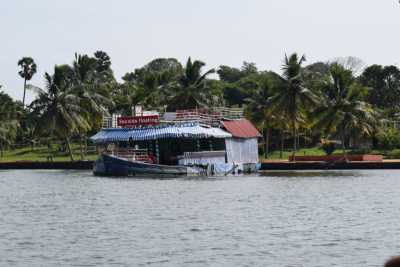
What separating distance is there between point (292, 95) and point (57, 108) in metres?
22.5

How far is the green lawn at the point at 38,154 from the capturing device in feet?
318

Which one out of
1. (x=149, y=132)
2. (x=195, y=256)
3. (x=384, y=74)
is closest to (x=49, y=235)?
(x=195, y=256)

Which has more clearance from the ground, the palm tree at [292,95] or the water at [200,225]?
the palm tree at [292,95]

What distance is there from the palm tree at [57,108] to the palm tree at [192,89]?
33.5 ft

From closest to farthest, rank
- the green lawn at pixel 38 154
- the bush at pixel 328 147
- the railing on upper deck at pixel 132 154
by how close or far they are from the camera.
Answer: the railing on upper deck at pixel 132 154 → the bush at pixel 328 147 → the green lawn at pixel 38 154

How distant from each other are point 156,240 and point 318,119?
52.6 m

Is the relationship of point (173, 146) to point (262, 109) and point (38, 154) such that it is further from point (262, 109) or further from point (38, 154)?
point (38, 154)

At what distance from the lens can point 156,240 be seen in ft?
81.5

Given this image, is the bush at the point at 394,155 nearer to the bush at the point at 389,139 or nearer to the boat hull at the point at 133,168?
the bush at the point at 389,139

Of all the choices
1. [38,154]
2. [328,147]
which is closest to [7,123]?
[38,154]

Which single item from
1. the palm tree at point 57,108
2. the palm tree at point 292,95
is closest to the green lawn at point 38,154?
the palm tree at point 57,108

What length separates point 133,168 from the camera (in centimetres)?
6019

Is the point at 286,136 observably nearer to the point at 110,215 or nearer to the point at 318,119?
the point at 318,119

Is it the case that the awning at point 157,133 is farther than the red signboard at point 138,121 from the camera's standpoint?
No
